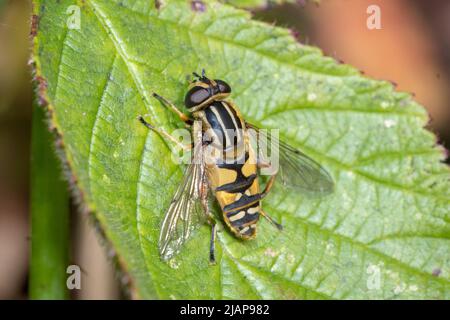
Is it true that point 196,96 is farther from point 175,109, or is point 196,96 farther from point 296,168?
point 296,168

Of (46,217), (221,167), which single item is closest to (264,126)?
(221,167)

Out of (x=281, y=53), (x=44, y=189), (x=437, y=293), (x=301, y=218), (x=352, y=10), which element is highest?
(x=352, y=10)

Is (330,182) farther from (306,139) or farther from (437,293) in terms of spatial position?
(437,293)

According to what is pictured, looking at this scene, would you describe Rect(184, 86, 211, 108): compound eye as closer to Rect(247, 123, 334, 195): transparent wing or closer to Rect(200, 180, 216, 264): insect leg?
Rect(247, 123, 334, 195): transparent wing

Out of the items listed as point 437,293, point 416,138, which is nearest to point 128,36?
point 416,138

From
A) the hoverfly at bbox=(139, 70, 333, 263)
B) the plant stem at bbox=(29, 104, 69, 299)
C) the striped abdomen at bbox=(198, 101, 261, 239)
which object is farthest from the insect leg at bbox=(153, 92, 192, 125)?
the plant stem at bbox=(29, 104, 69, 299)

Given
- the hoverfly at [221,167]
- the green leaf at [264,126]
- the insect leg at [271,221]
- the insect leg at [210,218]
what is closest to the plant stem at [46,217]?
the green leaf at [264,126]
